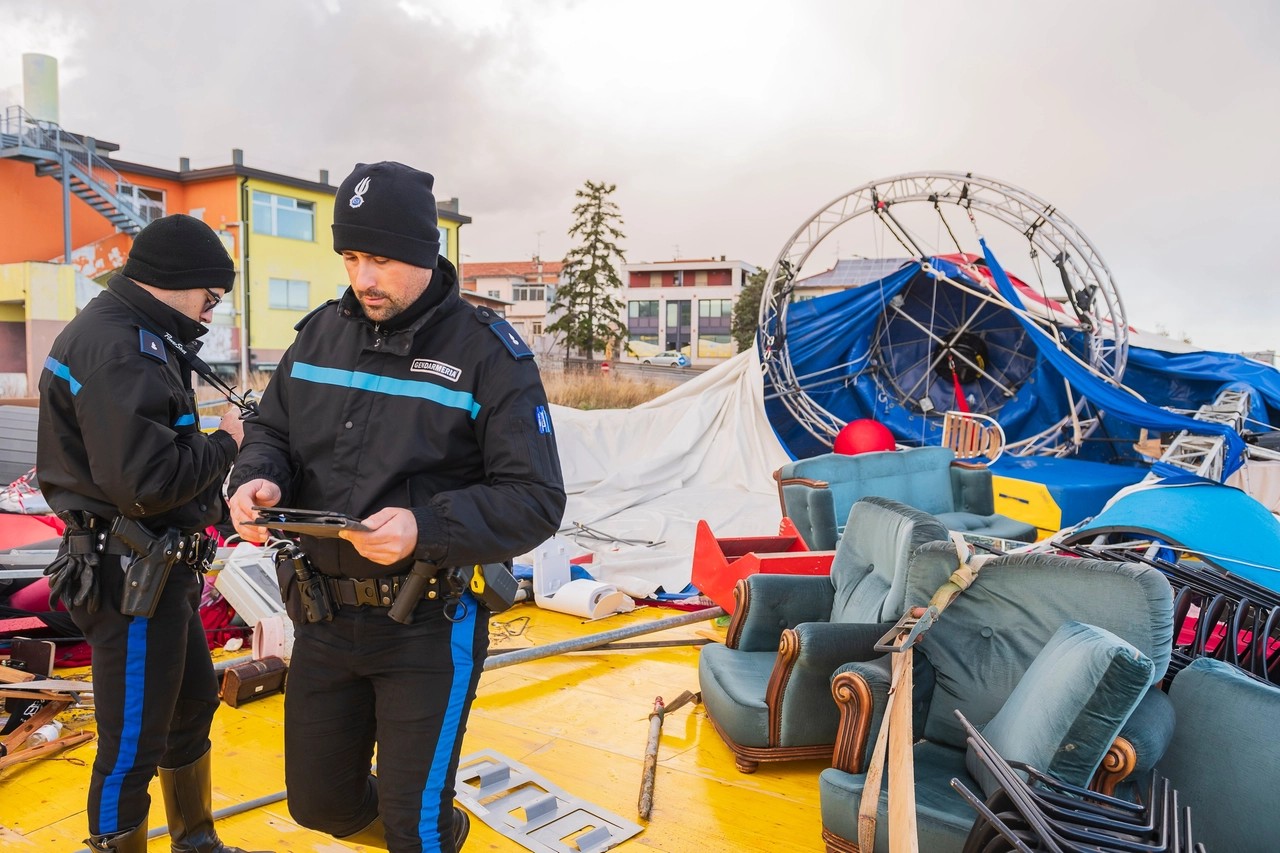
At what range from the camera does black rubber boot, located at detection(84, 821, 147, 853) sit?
1892 millimetres

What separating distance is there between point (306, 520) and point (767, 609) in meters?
2.25

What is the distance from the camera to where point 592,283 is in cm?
2069

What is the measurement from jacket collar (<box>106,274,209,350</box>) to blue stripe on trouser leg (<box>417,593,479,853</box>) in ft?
3.66

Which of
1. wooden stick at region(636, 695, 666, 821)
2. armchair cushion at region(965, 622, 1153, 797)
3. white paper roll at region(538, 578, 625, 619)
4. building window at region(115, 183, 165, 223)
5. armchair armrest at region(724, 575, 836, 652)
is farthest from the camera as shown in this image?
building window at region(115, 183, 165, 223)

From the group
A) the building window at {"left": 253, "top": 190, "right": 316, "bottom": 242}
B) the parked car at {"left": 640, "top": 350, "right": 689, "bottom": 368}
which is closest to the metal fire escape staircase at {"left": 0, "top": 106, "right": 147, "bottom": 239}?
the building window at {"left": 253, "top": 190, "right": 316, "bottom": 242}

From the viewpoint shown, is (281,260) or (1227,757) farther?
(281,260)

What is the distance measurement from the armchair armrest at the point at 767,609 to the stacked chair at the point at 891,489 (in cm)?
162

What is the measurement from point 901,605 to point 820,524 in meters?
2.21

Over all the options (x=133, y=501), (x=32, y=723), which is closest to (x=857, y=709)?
(x=133, y=501)

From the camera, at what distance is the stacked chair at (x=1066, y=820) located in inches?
62.9

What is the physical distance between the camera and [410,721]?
154cm

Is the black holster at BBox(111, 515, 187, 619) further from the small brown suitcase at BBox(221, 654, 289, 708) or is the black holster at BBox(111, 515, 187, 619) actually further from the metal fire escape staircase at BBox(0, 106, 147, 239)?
the metal fire escape staircase at BBox(0, 106, 147, 239)

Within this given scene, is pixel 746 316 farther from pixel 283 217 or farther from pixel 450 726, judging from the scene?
pixel 450 726

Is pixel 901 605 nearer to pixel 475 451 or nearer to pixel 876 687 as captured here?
pixel 876 687
